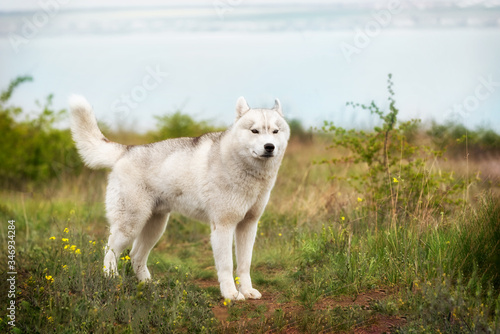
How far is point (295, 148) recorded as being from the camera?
1355 cm

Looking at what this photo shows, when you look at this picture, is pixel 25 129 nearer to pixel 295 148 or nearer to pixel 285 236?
pixel 295 148

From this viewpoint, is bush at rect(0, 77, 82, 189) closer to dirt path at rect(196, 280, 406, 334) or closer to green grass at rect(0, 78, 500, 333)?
green grass at rect(0, 78, 500, 333)

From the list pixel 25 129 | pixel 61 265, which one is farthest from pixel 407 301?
pixel 25 129

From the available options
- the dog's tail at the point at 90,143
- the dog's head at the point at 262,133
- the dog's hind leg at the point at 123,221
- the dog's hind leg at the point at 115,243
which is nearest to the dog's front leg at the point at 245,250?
the dog's head at the point at 262,133

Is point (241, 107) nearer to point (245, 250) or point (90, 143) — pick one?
point (245, 250)

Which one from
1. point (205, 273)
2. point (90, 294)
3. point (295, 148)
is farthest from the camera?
point (295, 148)

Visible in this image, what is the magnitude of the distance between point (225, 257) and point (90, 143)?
7.00 feet

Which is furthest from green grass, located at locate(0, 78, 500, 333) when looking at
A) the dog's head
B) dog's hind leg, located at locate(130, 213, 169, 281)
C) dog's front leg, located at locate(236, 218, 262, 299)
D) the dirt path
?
the dog's head

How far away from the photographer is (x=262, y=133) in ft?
16.5

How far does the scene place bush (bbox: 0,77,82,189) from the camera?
39.8 feet

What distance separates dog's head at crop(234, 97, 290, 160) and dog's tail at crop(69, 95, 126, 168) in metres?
1.59

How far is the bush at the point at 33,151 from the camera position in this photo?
1212 centimetres

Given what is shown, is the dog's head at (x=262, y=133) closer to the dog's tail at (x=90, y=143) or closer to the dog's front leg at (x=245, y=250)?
the dog's front leg at (x=245, y=250)

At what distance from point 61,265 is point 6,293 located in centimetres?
59
